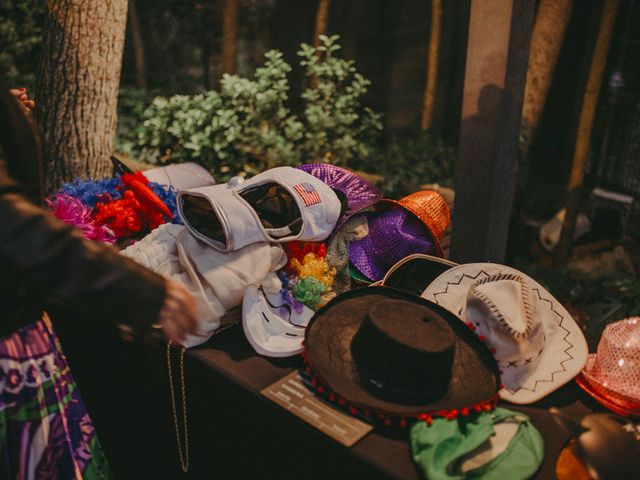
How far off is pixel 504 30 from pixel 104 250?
209cm

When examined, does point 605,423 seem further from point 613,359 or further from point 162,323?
point 162,323

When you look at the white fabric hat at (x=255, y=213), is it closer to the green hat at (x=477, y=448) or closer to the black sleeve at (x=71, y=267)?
the black sleeve at (x=71, y=267)

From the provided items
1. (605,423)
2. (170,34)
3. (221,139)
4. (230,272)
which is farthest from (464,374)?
(170,34)

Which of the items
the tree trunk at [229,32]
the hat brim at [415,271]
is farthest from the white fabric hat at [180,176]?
the tree trunk at [229,32]

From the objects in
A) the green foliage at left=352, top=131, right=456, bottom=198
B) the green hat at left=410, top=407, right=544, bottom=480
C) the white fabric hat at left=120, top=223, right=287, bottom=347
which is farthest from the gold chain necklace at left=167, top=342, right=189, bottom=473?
the green foliage at left=352, top=131, right=456, bottom=198

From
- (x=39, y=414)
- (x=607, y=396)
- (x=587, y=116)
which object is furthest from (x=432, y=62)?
(x=39, y=414)

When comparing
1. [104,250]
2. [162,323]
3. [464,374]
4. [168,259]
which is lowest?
[464,374]

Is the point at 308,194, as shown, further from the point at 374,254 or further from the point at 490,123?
the point at 490,123

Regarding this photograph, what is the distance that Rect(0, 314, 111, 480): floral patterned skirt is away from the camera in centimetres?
151

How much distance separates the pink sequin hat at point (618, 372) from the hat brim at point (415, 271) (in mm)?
648

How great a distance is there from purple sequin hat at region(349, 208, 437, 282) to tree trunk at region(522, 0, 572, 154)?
3.13 metres

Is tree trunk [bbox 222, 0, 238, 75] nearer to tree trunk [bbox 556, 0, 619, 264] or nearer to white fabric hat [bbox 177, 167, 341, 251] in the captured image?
tree trunk [bbox 556, 0, 619, 264]

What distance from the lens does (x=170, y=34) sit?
9.17 m

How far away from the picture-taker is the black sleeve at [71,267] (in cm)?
115
